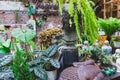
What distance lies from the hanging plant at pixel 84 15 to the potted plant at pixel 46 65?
26 centimetres

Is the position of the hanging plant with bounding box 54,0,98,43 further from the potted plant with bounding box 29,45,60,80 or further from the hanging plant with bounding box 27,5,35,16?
the hanging plant with bounding box 27,5,35,16

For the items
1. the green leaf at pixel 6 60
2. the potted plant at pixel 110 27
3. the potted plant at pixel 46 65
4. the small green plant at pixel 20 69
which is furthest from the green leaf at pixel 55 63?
the potted plant at pixel 110 27

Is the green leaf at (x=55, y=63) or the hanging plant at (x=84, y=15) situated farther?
the hanging plant at (x=84, y=15)

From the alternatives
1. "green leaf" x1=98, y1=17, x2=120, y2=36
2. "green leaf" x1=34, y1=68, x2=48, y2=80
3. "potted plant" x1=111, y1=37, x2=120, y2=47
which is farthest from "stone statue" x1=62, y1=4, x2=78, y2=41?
"green leaf" x1=98, y1=17, x2=120, y2=36

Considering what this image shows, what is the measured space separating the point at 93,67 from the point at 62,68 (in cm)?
31

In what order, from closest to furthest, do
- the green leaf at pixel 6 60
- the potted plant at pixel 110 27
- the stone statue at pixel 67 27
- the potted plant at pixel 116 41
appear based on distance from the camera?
the green leaf at pixel 6 60, the stone statue at pixel 67 27, the potted plant at pixel 116 41, the potted plant at pixel 110 27

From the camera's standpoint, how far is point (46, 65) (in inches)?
66.7

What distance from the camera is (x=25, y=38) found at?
1792mm

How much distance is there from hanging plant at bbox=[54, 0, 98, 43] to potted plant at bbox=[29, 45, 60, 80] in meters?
0.26

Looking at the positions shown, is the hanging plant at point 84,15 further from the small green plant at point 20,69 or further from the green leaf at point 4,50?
the green leaf at point 4,50

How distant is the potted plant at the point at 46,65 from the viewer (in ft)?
5.18

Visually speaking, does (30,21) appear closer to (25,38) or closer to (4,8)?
(4,8)

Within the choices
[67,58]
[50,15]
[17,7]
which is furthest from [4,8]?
[67,58]

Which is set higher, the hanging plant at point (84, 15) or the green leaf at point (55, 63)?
the hanging plant at point (84, 15)
